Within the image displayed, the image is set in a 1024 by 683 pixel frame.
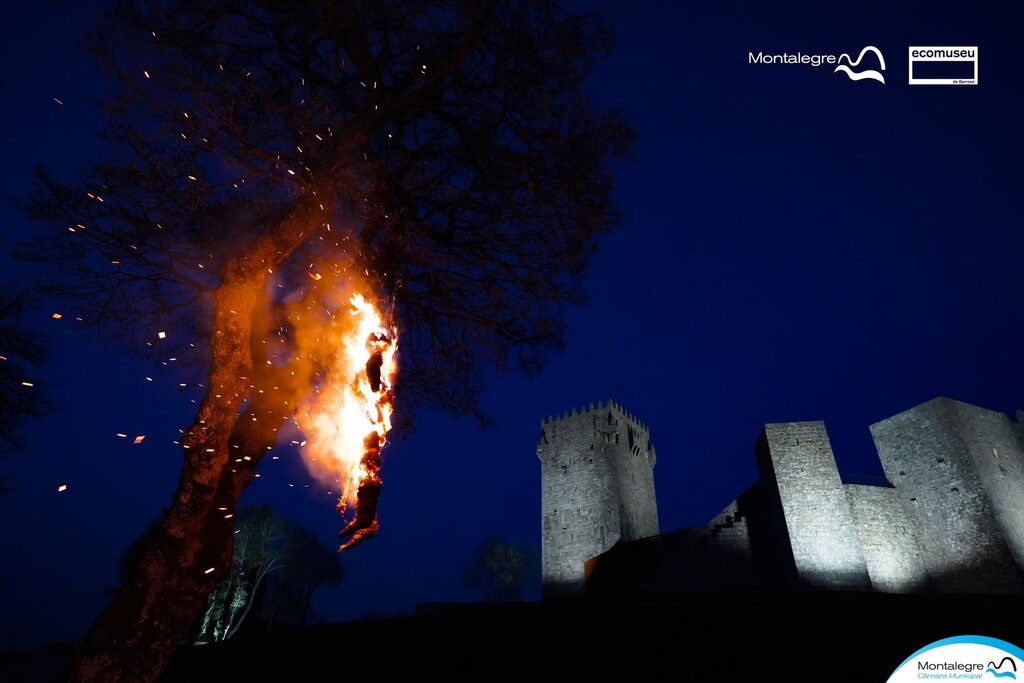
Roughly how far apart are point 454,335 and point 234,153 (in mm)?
5274

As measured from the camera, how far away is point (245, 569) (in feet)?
105

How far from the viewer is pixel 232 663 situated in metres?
14.7

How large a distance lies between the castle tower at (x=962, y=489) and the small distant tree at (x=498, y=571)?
4180cm

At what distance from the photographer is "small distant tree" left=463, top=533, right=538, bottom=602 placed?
185 feet

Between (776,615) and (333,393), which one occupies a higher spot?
(333,393)

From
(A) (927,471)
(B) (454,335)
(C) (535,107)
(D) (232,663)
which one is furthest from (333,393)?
(A) (927,471)

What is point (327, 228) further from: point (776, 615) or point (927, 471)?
point (927, 471)

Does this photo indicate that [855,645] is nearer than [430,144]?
No

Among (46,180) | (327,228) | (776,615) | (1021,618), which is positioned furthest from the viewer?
(776,615)

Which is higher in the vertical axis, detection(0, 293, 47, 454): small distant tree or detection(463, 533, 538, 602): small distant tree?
detection(0, 293, 47, 454): small distant tree

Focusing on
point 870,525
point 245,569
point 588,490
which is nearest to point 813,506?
point 870,525

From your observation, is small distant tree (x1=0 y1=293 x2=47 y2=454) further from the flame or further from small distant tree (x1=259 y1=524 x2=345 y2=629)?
small distant tree (x1=259 y1=524 x2=345 y2=629)

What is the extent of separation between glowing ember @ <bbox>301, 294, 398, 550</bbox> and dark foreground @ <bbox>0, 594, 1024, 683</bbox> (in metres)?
6.65

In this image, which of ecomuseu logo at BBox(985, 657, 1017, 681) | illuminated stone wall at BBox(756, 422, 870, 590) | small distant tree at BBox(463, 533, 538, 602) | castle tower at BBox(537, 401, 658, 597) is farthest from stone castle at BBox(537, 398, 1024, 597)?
small distant tree at BBox(463, 533, 538, 602)
